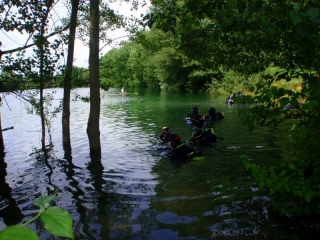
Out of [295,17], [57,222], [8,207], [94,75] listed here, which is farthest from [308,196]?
[94,75]

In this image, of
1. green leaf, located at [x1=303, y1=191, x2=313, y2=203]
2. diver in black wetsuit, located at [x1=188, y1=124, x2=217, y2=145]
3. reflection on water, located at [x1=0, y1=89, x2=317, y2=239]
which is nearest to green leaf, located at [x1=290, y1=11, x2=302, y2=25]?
green leaf, located at [x1=303, y1=191, x2=313, y2=203]

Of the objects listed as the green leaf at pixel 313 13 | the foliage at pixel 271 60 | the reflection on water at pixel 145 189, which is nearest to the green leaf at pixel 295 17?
the green leaf at pixel 313 13

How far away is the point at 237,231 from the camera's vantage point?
202 inches

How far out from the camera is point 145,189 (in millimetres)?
7508

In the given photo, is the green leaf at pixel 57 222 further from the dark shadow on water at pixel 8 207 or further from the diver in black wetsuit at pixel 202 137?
the diver in black wetsuit at pixel 202 137

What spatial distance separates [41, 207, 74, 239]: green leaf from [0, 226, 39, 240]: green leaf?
5cm

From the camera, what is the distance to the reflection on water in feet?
17.3

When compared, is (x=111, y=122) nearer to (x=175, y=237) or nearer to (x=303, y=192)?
(x=175, y=237)

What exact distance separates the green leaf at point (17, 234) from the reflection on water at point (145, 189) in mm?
3922

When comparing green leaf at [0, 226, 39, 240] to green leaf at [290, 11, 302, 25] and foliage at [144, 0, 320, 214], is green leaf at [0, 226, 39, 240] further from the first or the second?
foliage at [144, 0, 320, 214]

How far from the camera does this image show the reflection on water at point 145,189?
5281 millimetres

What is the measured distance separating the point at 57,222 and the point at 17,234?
0.30ft

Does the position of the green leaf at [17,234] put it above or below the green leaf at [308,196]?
above

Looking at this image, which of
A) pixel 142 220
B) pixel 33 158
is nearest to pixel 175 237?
pixel 142 220
